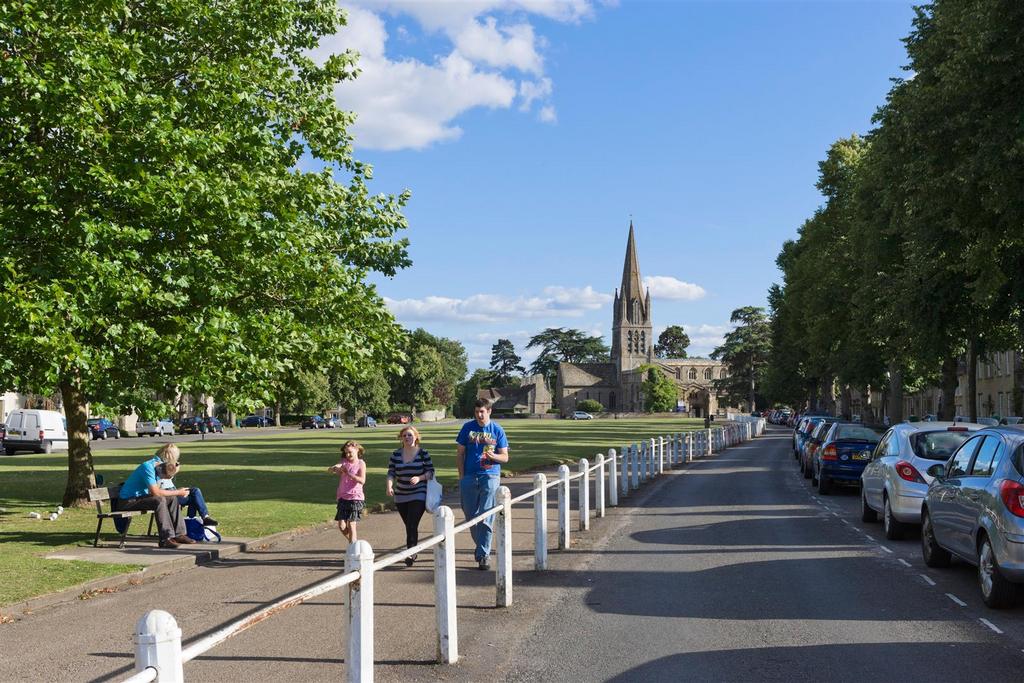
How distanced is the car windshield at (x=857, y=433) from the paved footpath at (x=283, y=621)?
11.4m

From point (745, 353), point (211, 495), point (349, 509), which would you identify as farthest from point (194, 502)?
point (745, 353)

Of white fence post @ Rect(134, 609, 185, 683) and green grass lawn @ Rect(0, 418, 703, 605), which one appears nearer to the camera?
white fence post @ Rect(134, 609, 185, 683)

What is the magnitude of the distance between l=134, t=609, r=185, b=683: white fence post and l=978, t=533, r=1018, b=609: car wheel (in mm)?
7696

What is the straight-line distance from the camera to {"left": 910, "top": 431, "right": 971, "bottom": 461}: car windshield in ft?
48.0

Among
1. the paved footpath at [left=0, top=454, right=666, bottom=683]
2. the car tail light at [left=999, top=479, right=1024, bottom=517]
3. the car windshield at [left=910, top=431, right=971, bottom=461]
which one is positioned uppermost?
the car windshield at [left=910, top=431, right=971, bottom=461]

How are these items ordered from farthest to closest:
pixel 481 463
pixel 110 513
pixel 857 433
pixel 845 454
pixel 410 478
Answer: pixel 857 433 → pixel 845 454 → pixel 110 513 → pixel 410 478 → pixel 481 463

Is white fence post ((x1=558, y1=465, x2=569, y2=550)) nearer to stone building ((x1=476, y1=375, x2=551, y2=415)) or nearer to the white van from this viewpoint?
the white van

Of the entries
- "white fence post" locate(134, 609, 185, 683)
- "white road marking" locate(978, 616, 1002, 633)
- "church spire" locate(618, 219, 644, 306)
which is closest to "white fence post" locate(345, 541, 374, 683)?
"white fence post" locate(134, 609, 185, 683)

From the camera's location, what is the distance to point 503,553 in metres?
9.21

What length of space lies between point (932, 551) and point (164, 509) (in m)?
9.79

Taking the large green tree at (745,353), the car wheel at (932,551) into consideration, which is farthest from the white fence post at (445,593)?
the large green tree at (745,353)

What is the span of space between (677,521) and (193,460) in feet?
75.1

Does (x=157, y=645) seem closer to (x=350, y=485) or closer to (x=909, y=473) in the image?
(x=350, y=485)

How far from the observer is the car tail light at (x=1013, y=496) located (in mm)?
8711
